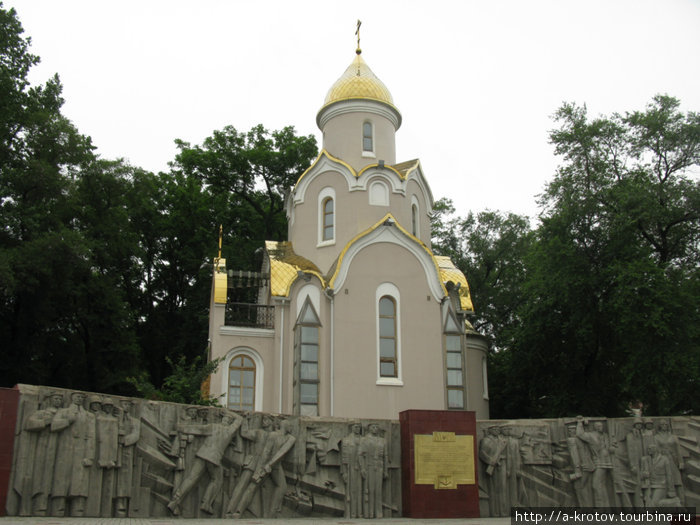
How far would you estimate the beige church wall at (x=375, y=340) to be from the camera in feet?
59.2

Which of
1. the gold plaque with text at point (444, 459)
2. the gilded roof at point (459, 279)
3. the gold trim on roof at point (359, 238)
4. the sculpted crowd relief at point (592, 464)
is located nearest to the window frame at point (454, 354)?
the gold trim on roof at point (359, 238)

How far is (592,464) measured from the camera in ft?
43.2

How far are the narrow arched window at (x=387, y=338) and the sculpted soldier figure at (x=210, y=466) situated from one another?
707cm

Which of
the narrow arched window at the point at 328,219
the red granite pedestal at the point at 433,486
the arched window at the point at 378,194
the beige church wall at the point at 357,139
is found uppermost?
the beige church wall at the point at 357,139

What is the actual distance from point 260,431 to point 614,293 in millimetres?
12891

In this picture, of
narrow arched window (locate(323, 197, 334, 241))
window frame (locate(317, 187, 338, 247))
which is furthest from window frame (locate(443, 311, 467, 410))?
narrow arched window (locate(323, 197, 334, 241))

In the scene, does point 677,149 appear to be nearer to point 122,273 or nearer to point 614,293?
point 614,293

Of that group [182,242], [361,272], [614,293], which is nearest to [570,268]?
[614,293]

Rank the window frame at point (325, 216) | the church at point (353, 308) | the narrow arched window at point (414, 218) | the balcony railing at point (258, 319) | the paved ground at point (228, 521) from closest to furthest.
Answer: the paved ground at point (228, 521) → the church at point (353, 308) → the balcony railing at point (258, 319) → the window frame at point (325, 216) → the narrow arched window at point (414, 218)

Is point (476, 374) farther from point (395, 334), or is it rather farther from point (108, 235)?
point (108, 235)

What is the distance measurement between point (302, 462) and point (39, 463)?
13.8ft

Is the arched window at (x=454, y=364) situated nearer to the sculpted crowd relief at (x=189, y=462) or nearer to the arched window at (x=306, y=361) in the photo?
the arched window at (x=306, y=361)

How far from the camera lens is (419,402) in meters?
18.2

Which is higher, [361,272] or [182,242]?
[182,242]
